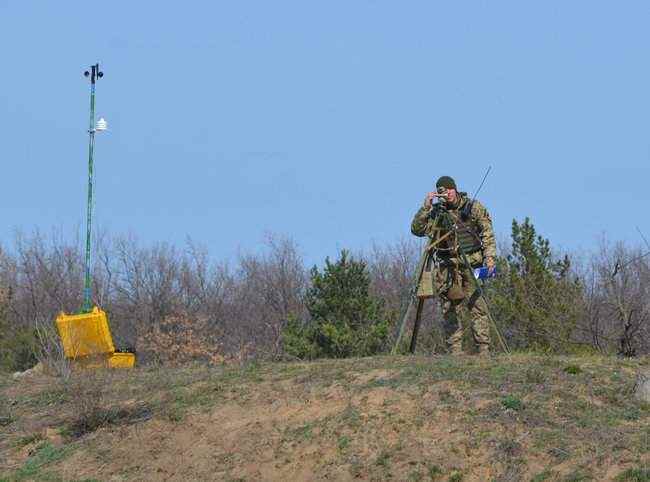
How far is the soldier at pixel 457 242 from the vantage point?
44.4 feet

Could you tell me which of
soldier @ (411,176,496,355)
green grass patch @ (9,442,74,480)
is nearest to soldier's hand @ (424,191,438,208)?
soldier @ (411,176,496,355)

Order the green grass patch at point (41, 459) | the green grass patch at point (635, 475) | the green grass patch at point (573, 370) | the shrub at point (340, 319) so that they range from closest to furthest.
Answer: the green grass patch at point (635, 475)
the green grass patch at point (41, 459)
the green grass patch at point (573, 370)
the shrub at point (340, 319)

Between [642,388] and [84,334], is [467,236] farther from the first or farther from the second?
[84,334]

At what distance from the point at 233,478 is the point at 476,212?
4.72 meters

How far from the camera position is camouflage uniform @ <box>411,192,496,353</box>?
13.6 metres

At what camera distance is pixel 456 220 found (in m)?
13.5

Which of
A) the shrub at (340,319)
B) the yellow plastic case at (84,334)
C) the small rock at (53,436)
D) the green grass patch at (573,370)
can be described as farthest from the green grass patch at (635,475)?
the shrub at (340,319)

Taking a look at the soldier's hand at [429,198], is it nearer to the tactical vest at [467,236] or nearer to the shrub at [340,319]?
the tactical vest at [467,236]

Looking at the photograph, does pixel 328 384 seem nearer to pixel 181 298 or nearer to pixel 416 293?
pixel 416 293

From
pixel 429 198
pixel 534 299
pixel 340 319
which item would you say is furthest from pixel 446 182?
pixel 340 319

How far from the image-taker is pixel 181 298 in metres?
55.5

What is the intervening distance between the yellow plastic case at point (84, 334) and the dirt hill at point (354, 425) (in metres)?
2.41

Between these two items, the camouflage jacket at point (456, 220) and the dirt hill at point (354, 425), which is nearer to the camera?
the dirt hill at point (354, 425)

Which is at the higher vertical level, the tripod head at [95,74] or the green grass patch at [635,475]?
the tripod head at [95,74]
